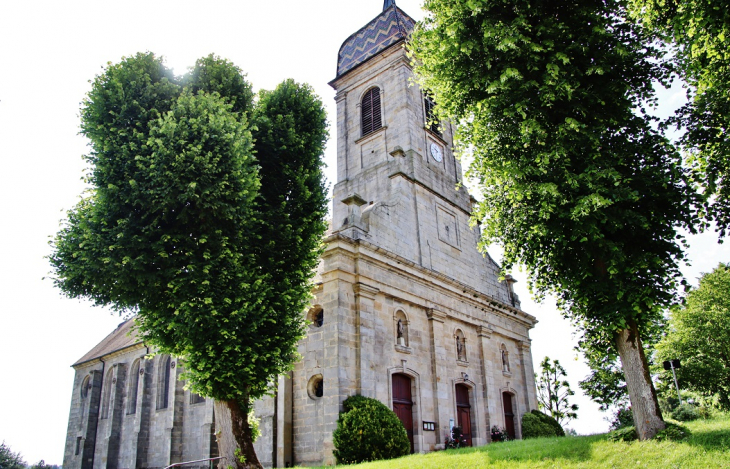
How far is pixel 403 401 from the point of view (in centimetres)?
1889

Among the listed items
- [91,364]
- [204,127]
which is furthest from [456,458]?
[91,364]

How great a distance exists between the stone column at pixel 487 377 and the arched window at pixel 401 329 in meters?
5.62

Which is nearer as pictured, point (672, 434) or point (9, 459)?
point (672, 434)

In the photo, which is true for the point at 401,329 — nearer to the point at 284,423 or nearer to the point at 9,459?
the point at 284,423

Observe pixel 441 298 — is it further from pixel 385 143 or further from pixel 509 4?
pixel 509 4

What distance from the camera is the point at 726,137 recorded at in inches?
414

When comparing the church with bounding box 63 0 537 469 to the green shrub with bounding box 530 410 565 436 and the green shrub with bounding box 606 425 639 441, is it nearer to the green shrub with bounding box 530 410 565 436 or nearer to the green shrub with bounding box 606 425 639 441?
the green shrub with bounding box 530 410 565 436

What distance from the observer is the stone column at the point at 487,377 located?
22.6m

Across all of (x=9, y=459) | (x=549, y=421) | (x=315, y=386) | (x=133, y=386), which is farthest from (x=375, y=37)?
(x=9, y=459)

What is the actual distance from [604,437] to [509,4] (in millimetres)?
10162

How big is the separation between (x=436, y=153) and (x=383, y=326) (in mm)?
10664

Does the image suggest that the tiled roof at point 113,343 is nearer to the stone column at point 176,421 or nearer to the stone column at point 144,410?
the stone column at point 144,410

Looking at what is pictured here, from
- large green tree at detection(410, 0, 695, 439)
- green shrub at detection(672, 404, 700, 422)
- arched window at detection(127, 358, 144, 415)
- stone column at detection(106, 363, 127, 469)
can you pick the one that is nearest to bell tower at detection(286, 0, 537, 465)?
large green tree at detection(410, 0, 695, 439)

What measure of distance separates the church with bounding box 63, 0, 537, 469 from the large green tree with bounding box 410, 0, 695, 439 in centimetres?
303
